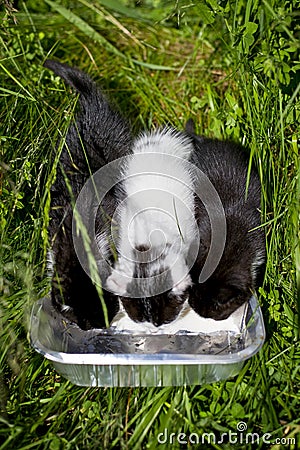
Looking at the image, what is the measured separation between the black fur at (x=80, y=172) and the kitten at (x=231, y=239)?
387 mm

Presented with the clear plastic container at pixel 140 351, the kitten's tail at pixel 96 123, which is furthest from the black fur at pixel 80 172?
the clear plastic container at pixel 140 351

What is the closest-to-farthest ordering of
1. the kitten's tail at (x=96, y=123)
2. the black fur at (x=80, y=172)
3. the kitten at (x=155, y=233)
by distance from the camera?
the black fur at (x=80, y=172) → the kitten at (x=155, y=233) → the kitten's tail at (x=96, y=123)

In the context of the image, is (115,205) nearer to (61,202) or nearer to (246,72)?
(61,202)

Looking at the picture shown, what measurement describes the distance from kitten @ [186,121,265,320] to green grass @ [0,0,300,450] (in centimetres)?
8

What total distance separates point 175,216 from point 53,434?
3.55 feet

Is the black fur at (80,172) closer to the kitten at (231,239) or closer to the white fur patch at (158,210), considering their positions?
the white fur patch at (158,210)

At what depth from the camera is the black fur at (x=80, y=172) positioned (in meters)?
2.57

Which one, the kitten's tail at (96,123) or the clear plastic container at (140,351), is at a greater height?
the kitten's tail at (96,123)

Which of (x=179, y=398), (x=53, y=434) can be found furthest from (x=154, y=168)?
(x=53, y=434)

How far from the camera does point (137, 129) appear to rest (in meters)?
3.80

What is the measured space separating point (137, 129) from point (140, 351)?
1486mm

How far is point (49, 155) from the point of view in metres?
3.01

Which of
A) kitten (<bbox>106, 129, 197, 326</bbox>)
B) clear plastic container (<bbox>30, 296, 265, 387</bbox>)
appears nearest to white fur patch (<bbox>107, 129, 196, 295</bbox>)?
kitten (<bbox>106, 129, 197, 326</bbox>)

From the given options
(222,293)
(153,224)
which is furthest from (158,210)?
(222,293)
